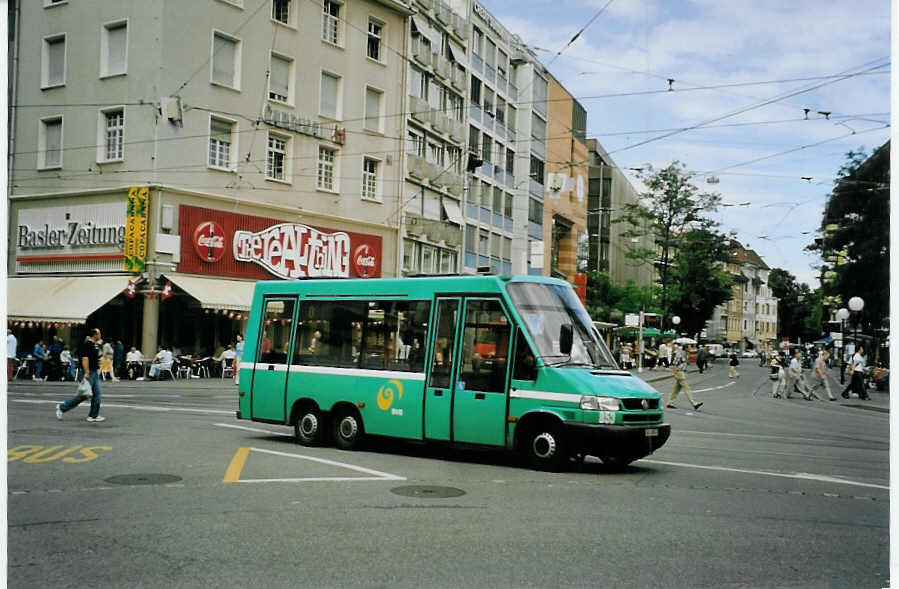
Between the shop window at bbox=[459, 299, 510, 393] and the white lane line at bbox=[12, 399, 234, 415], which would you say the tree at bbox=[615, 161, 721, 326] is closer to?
the white lane line at bbox=[12, 399, 234, 415]

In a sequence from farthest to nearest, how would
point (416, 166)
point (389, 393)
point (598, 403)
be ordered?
1. point (416, 166)
2. point (389, 393)
3. point (598, 403)

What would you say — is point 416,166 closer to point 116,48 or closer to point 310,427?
point 116,48

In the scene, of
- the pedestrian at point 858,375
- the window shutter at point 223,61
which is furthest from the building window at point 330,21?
the pedestrian at point 858,375

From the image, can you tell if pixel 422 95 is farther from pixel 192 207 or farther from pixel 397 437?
pixel 397 437

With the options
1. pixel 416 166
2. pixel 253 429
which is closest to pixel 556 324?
pixel 253 429

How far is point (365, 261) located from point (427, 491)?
32150 mm

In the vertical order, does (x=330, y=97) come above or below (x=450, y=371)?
above

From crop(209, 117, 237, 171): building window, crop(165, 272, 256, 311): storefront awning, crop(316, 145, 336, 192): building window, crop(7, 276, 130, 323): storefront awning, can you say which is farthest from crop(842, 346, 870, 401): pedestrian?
crop(7, 276, 130, 323): storefront awning

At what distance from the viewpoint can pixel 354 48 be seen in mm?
41312

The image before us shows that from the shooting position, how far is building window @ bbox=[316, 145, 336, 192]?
3988 cm

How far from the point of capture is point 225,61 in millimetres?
35375

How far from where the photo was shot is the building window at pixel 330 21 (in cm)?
3972

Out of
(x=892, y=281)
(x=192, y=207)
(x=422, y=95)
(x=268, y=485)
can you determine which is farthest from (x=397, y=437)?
(x=422, y=95)

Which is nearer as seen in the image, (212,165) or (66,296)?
(66,296)
